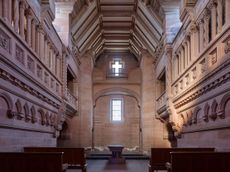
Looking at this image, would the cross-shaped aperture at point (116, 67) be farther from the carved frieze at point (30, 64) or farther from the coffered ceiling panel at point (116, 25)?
the carved frieze at point (30, 64)

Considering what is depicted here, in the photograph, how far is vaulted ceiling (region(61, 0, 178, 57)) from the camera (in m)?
20.1

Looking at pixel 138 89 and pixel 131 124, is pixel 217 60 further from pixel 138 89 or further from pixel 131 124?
pixel 131 124

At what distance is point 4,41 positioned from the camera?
28.2ft

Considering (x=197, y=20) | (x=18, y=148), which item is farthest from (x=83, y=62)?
(x=18, y=148)

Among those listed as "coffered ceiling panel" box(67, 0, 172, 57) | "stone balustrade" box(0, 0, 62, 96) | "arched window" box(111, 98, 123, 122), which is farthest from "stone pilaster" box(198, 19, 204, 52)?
"arched window" box(111, 98, 123, 122)

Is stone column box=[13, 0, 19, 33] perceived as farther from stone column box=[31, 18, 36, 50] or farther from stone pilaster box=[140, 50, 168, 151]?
stone pilaster box=[140, 50, 168, 151]

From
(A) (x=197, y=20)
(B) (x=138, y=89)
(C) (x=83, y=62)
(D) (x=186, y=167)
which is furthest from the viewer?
(B) (x=138, y=89)

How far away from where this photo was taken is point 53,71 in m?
15.4

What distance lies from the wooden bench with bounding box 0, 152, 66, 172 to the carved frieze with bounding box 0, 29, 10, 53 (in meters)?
2.41

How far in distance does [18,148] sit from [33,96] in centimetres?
220

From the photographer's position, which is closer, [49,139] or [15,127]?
[15,127]

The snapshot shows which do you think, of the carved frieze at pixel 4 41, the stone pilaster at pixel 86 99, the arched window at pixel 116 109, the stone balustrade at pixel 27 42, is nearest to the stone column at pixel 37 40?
the stone balustrade at pixel 27 42

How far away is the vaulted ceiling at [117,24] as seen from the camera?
20.1m

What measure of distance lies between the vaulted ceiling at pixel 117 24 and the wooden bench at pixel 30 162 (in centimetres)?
1232
